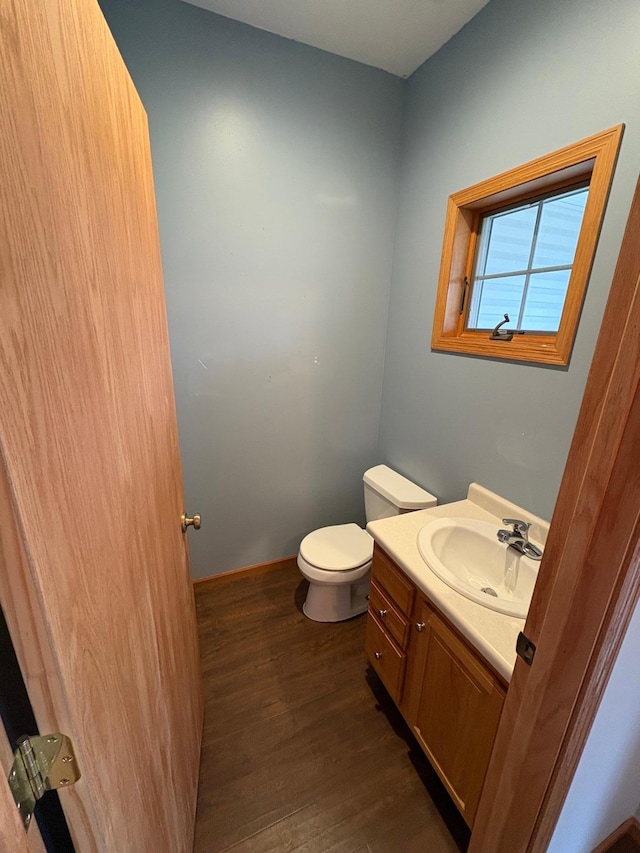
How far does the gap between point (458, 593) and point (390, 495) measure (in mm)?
776

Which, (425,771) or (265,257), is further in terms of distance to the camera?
(265,257)

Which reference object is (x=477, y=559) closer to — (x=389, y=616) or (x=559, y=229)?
(x=389, y=616)

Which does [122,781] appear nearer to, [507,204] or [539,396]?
[539,396]

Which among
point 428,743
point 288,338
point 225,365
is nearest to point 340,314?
point 288,338

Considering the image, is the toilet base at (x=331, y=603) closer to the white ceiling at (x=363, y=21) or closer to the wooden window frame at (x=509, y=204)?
the wooden window frame at (x=509, y=204)

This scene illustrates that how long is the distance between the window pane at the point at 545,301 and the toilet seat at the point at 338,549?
1.26 meters

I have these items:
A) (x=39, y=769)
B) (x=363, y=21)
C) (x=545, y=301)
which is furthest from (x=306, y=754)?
(x=363, y=21)

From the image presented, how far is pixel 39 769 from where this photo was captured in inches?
14.7

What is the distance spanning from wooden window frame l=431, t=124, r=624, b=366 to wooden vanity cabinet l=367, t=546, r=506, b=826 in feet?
3.07

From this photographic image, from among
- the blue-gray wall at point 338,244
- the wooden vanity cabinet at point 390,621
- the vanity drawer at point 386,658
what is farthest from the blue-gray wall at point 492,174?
the vanity drawer at point 386,658

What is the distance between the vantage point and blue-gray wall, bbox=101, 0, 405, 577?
4.75 ft

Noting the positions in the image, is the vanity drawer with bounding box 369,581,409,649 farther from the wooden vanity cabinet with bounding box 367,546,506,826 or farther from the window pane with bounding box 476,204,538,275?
the window pane with bounding box 476,204,538,275

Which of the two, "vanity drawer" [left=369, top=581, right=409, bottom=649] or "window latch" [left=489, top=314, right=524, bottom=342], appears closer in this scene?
"vanity drawer" [left=369, top=581, right=409, bottom=649]

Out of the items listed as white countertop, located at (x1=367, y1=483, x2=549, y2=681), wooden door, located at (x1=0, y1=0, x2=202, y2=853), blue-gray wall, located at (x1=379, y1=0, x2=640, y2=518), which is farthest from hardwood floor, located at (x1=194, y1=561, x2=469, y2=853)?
blue-gray wall, located at (x1=379, y1=0, x2=640, y2=518)
